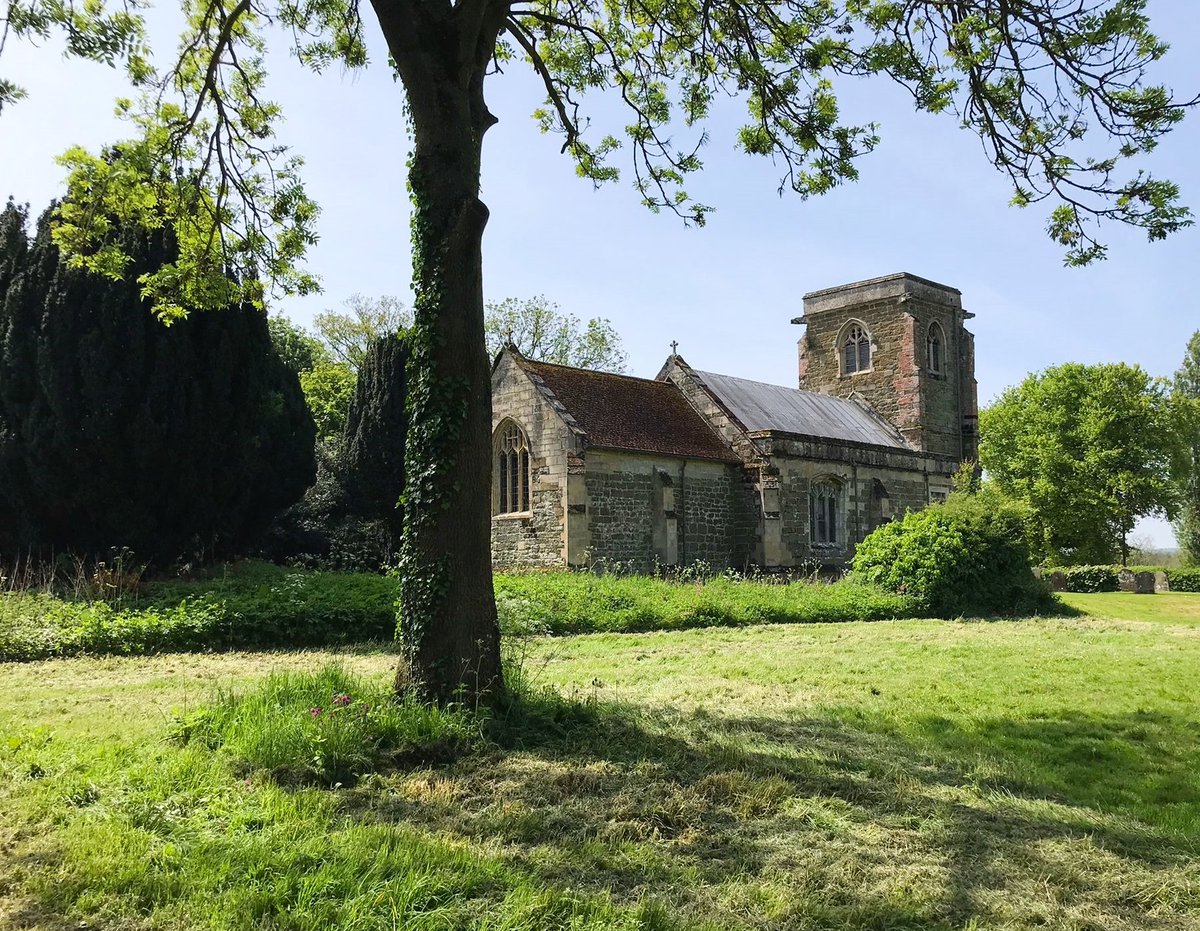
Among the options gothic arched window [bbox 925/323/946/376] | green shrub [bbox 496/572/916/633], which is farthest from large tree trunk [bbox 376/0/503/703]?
gothic arched window [bbox 925/323/946/376]

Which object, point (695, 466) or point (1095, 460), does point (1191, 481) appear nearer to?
point (1095, 460)

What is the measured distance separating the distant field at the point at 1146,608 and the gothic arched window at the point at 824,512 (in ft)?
21.4

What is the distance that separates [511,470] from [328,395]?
57.6ft

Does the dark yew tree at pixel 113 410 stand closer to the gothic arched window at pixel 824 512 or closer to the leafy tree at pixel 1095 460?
the gothic arched window at pixel 824 512

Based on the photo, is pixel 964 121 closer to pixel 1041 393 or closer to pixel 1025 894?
pixel 1025 894

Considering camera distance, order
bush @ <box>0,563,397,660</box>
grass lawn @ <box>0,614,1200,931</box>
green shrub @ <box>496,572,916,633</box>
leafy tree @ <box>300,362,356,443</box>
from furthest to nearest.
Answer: leafy tree @ <box>300,362,356,443</box>, green shrub @ <box>496,572,916,633</box>, bush @ <box>0,563,397,660</box>, grass lawn @ <box>0,614,1200,931</box>

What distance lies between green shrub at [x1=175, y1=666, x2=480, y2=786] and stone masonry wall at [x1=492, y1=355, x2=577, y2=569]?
579 inches

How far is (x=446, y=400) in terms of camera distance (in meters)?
6.53

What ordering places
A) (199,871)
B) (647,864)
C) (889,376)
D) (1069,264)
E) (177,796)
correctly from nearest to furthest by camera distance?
1. (199,871)
2. (647,864)
3. (177,796)
4. (1069,264)
5. (889,376)

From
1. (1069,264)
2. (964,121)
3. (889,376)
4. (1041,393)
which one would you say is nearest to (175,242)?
(964,121)

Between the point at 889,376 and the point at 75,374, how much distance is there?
91.5 feet

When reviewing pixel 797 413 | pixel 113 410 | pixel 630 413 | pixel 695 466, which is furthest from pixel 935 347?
pixel 113 410

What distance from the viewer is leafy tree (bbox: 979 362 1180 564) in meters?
42.1

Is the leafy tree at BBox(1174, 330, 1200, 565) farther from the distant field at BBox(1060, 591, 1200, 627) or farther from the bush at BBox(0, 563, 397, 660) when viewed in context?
the bush at BBox(0, 563, 397, 660)
